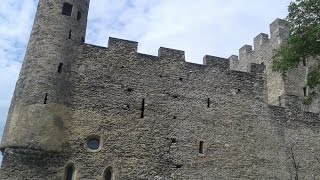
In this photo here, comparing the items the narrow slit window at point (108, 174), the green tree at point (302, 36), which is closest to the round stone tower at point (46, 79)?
the narrow slit window at point (108, 174)

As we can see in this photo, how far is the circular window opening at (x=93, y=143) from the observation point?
54.9 ft

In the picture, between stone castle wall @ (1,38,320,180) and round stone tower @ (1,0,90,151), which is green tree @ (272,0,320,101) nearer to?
stone castle wall @ (1,38,320,180)

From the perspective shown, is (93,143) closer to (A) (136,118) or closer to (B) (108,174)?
(B) (108,174)

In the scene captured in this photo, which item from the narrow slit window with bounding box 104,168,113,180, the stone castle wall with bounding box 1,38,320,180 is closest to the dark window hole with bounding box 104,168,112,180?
the narrow slit window with bounding box 104,168,113,180

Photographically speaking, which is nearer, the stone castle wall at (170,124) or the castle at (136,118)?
the castle at (136,118)

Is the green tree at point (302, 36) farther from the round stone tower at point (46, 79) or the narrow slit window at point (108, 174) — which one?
the round stone tower at point (46, 79)

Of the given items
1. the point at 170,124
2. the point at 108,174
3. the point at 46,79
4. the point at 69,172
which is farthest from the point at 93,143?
the point at 170,124

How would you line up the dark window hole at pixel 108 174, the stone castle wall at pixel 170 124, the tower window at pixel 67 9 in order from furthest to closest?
the tower window at pixel 67 9 < the stone castle wall at pixel 170 124 < the dark window hole at pixel 108 174

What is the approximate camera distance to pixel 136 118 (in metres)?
17.7

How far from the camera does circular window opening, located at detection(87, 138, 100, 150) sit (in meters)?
16.7

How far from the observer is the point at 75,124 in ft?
55.1

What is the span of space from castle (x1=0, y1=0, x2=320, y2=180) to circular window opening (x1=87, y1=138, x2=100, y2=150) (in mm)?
40

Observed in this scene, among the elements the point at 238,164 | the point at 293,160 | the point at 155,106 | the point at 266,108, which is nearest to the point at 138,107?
the point at 155,106

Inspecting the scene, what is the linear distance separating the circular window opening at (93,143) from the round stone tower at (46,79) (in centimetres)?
109
